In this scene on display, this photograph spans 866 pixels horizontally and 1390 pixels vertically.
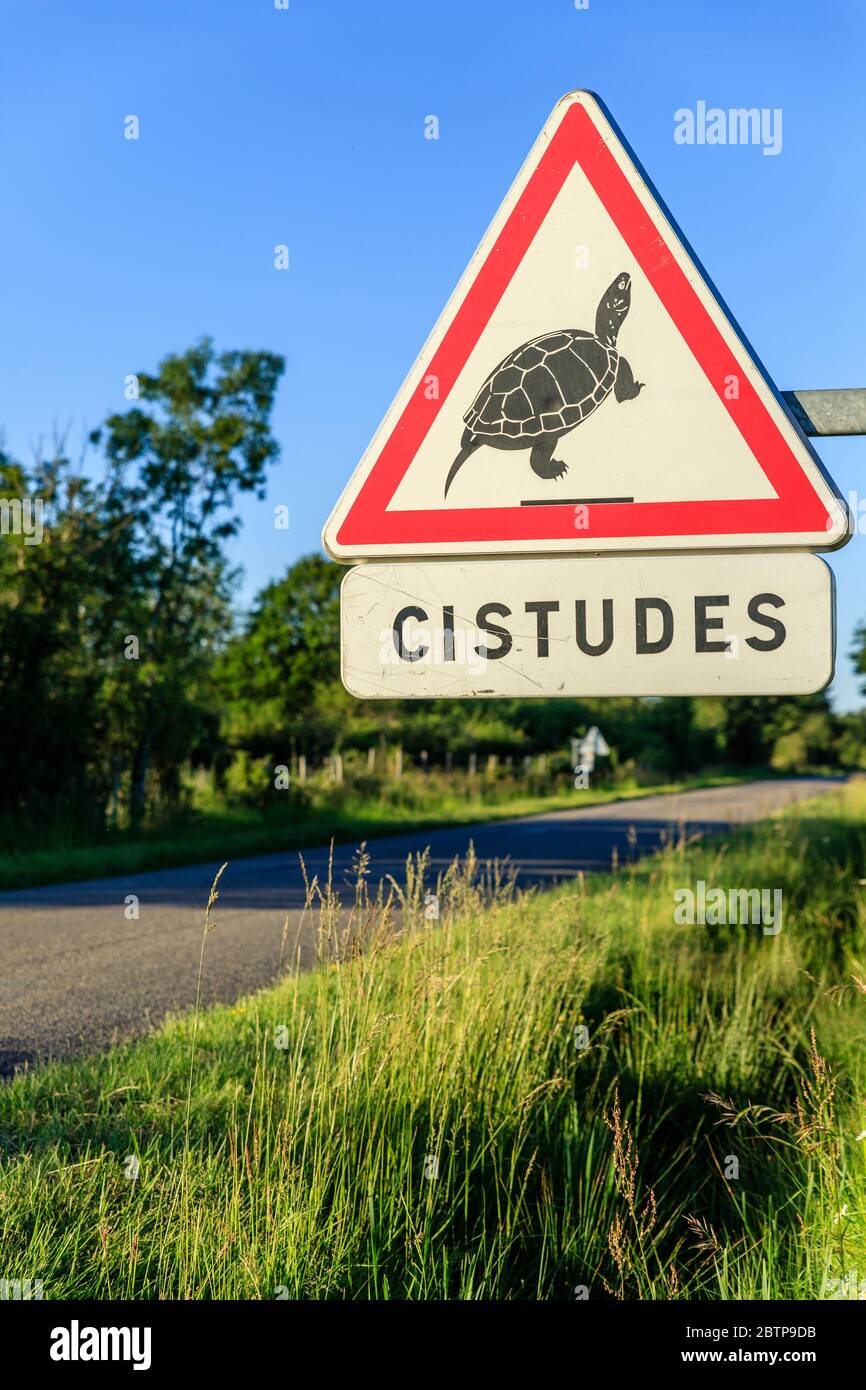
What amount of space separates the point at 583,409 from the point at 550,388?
60 millimetres

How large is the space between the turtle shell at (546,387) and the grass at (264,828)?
4.54 m

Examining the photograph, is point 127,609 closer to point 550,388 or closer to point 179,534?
point 179,534

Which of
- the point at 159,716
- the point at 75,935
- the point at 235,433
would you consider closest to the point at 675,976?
the point at 75,935

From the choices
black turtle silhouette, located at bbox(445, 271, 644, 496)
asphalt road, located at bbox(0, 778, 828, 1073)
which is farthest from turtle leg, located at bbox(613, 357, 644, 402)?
asphalt road, located at bbox(0, 778, 828, 1073)

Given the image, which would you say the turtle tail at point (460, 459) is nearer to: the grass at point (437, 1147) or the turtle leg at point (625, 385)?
the turtle leg at point (625, 385)

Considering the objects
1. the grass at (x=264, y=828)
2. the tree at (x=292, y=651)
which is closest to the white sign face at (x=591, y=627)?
the grass at (x=264, y=828)

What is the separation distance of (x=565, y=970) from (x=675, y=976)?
61.4 inches

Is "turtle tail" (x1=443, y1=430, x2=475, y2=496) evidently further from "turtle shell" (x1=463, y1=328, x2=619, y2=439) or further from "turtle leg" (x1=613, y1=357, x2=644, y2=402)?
"turtle leg" (x1=613, y1=357, x2=644, y2=402)

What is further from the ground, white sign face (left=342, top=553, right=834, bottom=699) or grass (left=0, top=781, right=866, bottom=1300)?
white sign face (left=342, top=553, right=834, bottom=699)

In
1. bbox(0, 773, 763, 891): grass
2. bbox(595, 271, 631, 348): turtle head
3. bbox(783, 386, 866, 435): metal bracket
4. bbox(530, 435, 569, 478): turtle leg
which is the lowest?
bbox(0, 773, 763, 891): grass

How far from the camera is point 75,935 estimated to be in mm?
7477

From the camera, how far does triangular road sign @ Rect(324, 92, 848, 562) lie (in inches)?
66.4

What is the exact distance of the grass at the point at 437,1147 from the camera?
91.8 inches

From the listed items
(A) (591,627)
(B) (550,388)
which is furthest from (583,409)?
(A) (591,627)
